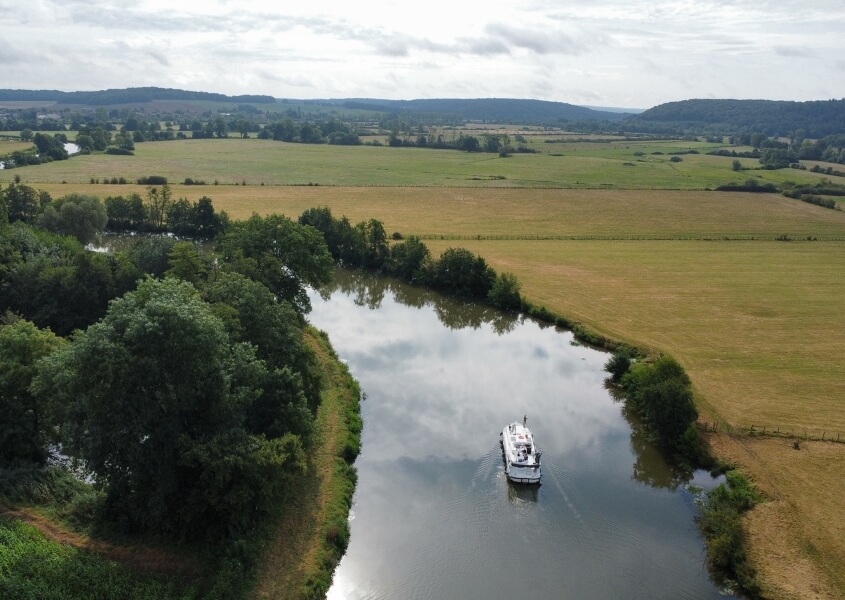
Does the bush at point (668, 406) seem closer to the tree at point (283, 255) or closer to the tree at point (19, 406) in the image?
the tree at point (283, 255)

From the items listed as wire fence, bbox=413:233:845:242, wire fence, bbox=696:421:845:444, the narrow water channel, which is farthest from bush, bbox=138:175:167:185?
wire fence, bbox=696:421:845:444

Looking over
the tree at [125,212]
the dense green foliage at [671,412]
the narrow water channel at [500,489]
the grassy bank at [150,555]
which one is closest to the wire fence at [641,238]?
the narrow water channel at [500,489]

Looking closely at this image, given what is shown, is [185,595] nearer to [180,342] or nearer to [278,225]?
[180,342]

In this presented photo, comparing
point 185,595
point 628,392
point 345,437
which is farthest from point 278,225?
point 185,595

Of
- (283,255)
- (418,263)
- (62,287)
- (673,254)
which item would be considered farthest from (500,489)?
(673,254)

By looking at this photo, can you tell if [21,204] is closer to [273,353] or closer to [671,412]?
[273,353]
